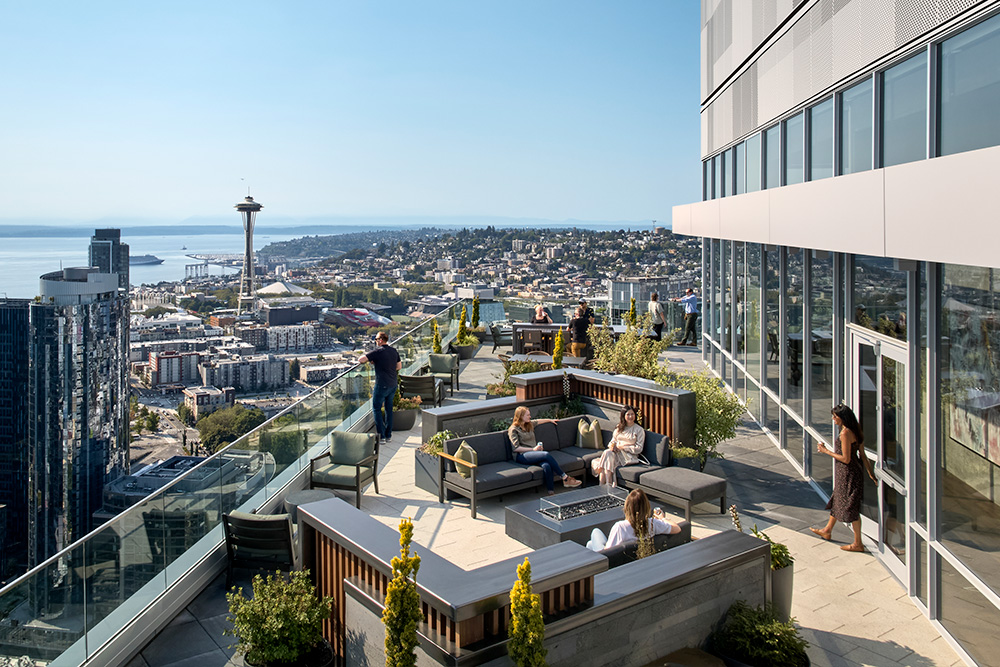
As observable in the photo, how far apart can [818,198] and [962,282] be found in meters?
2.46

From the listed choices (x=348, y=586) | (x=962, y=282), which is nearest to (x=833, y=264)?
(x=962, y=282)

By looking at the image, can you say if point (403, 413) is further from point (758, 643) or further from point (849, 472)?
point (758, 643)

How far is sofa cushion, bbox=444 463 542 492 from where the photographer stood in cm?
900

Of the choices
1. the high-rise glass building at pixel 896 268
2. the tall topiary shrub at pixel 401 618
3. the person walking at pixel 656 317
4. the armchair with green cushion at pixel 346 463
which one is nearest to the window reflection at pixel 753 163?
the high-rise glass building at pixel 896 268

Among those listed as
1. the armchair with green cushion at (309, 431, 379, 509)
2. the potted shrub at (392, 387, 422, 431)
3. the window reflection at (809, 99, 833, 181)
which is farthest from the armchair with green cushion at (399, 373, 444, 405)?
the window reflection at (809, 99, 833, 181)

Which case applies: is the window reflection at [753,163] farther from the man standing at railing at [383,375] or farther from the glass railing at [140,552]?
the glass railing at [140,552]

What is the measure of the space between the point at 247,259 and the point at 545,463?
383ft

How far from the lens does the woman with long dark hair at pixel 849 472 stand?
757 centimetres

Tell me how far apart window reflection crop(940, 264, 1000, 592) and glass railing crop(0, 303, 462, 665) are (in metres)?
6.29

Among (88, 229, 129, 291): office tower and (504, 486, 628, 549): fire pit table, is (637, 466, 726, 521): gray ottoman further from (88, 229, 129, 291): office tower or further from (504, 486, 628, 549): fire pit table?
(88, 229, 129, 291): office tower

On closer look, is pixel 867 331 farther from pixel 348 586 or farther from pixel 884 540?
pixel 348 586

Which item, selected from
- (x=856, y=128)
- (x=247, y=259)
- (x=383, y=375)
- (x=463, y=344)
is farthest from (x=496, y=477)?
(x=247, y=259)

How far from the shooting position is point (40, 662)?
4.68 meters

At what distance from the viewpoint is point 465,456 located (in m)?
9.29
